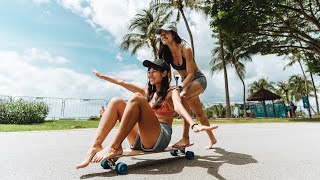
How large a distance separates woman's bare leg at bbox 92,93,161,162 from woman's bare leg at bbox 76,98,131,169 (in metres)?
0.14

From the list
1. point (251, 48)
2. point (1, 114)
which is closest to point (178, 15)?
point (251, 48)

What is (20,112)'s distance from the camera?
54.3ft

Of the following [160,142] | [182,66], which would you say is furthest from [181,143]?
[182,66]

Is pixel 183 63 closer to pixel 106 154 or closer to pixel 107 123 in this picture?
pixel 107 123

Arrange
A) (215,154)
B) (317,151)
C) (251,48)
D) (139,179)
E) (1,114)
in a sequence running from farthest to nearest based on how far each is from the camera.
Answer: (251,48) → (1,114) → (317,151) → (215,154) → (139,179)

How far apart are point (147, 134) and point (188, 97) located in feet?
3.61

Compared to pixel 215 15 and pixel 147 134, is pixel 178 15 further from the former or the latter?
pixel 147 134

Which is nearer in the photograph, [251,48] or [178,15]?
[251,48]

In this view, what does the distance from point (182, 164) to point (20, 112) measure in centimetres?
1584

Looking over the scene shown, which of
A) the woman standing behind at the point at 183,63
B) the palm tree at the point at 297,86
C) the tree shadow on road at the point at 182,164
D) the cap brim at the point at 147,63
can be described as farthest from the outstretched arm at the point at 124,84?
the palm tree at the point at 297,86

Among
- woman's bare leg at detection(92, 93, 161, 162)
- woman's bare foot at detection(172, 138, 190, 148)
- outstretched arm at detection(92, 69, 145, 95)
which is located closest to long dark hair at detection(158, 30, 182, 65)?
outstretched arm at detection(92, 69, 145, 95)

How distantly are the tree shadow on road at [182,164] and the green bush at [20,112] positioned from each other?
49.3 ft

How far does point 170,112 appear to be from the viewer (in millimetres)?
3232

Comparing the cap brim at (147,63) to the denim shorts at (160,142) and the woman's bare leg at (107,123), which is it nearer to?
the woman's bare leg at (107,123)
